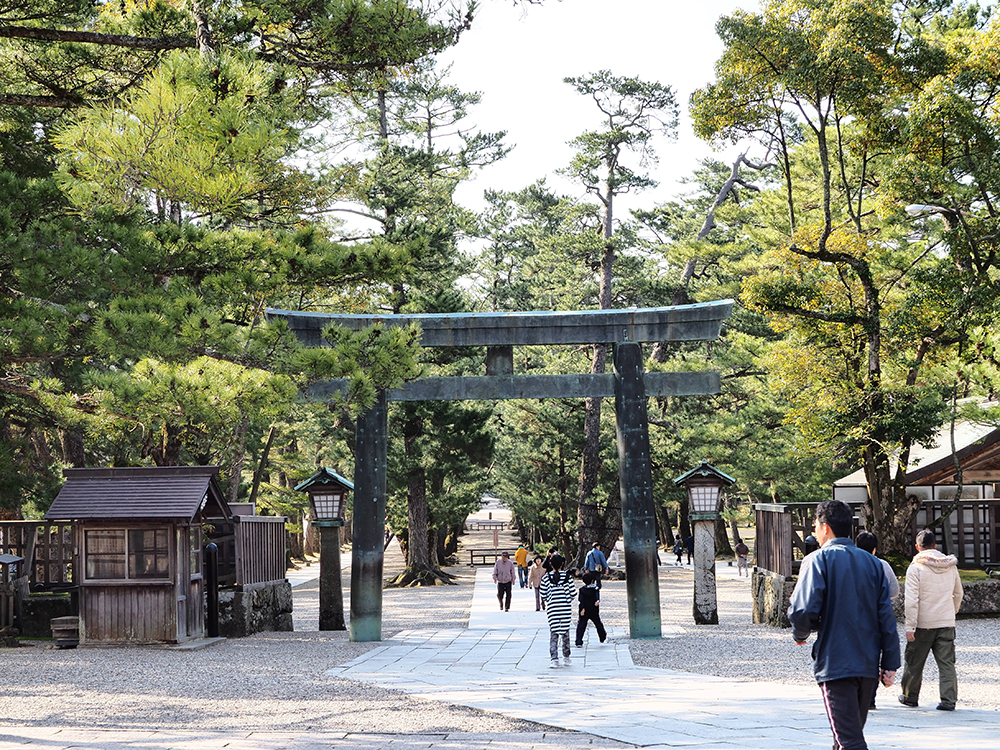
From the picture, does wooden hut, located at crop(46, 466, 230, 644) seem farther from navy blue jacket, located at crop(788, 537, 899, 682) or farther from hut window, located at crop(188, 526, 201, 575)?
navy blue jacket, located at crop(788, 537, 899, 682)

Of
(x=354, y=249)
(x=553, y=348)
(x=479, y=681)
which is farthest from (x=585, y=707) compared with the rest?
(x=553, y=348)

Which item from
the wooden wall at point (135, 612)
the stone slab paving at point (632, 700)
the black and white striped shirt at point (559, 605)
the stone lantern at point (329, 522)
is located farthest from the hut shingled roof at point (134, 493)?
the black and white striped shirt at point (559, 605)

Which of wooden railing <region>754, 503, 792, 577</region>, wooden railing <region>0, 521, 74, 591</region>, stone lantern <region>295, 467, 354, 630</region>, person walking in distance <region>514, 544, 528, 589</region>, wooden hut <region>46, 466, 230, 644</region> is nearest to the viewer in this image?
wooden hut <region>46, 466, 230, 644</region>

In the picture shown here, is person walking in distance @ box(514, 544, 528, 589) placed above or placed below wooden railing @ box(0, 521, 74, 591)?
below

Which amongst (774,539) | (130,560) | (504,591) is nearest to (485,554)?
(504,591)

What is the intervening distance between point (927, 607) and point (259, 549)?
1188 centimetres

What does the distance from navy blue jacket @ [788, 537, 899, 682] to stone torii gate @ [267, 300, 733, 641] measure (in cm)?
968

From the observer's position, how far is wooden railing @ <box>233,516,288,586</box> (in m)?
16.1

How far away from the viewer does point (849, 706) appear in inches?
191

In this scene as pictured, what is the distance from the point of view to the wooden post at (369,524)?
14.8 meters

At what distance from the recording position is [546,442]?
33469mm

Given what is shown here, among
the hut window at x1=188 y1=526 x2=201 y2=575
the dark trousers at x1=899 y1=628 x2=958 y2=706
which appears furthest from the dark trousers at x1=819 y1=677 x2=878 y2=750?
the hut window at x1=188 y1=526 x2=201 y2=575

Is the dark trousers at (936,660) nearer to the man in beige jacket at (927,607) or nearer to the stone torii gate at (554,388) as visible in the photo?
the man in beige jacket at (927,607)

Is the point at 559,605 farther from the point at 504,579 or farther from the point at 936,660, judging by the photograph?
the point at 504,579
